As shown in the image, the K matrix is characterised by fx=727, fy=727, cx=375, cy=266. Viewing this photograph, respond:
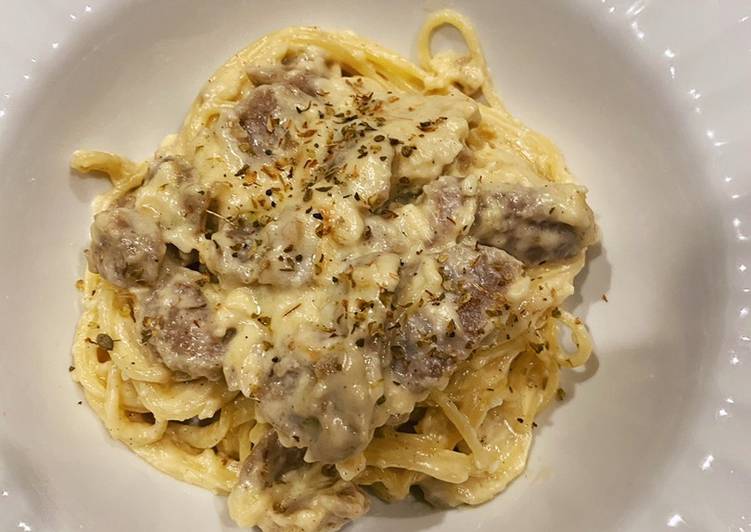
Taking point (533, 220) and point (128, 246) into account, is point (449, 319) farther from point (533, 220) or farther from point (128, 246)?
point (128, 246)

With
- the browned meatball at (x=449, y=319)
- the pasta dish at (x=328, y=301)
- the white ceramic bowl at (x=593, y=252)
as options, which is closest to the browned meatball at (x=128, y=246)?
the pasta dish at (x=328, y=301)

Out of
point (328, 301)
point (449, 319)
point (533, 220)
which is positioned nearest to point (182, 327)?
point (328, 301)

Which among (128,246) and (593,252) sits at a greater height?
(128,246)

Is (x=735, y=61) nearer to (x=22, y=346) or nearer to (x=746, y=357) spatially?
(x=746, y=357)

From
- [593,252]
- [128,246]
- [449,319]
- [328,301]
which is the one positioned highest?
[128,246]

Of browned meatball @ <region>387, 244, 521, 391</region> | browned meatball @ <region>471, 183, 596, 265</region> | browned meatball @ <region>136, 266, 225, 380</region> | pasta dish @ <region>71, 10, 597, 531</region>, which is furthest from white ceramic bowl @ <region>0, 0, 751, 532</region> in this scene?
browned meatball @ <region>387, 244, 521, 391</region>

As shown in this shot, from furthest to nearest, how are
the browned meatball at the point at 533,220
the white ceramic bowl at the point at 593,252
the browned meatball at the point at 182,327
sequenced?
1. the browned meatball at the point at 533,220
2. the browned meatball at the point at 182,327
3. the white ceramic bowl at the point at 593,252

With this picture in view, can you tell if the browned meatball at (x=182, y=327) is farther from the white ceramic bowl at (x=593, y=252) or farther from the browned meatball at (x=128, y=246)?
the white ceramic bowl at (x=593, y=252)

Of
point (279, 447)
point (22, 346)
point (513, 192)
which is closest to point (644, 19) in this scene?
point (513, 192)
